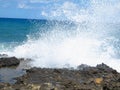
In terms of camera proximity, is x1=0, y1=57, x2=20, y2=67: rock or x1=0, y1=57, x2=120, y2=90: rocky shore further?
x1=0, y1=57, x2=20, y2=67: rock

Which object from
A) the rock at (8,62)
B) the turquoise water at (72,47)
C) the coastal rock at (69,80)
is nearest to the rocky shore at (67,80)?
the coastal rock at (69,80)

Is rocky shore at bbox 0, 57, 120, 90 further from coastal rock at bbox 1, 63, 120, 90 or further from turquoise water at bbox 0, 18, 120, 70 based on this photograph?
turquoise water at bbox 0, 18, 120, 70

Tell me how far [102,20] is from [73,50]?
7398 millimetres

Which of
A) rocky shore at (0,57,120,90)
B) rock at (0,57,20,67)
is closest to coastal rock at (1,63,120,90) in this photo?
rocky shore at (0,57,120,90)

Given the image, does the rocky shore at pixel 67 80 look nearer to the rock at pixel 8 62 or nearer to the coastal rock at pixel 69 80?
the coastal rock at pixel 69 80

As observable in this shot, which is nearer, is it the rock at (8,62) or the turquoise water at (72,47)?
the rock at (8,62)

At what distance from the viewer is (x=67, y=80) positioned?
34.8ft

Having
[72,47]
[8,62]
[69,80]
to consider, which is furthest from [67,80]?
[72,47]

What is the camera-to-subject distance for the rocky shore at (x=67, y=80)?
952 centimetres

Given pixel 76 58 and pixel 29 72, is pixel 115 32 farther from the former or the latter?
pixel 29 72

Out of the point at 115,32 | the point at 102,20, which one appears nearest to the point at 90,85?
the point at 102,20

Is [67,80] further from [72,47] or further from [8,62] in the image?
[72,47]

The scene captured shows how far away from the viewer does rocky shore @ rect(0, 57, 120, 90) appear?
31.2 ft

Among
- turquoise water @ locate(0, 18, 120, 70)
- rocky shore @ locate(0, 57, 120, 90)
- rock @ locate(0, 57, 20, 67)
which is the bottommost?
rocky shore @ locate(0, 57, 120, 90)
